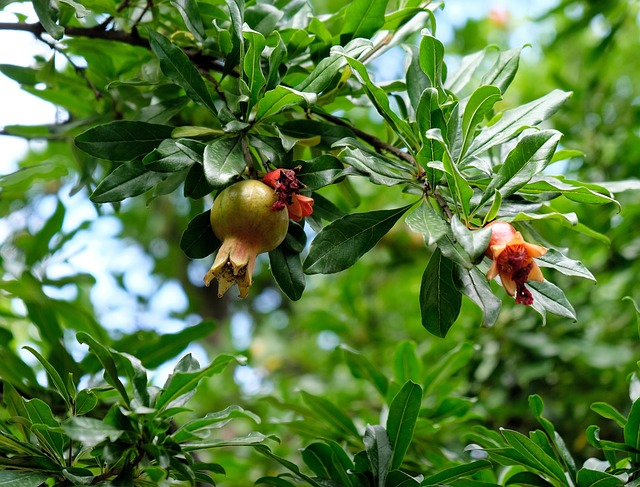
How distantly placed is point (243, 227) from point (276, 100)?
5.4 inches

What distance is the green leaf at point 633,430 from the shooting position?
74 cm

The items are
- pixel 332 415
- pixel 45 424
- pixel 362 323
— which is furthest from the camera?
pixel 362 323

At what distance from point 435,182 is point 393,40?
0.26 meters

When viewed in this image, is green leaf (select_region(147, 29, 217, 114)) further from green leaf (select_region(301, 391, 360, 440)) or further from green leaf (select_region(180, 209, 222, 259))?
green leaf (select_region(301, 391, 360, 440))

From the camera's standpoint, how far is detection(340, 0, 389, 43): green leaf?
0.79 metres

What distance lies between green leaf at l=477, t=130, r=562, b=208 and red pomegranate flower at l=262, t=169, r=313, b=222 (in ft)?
0.60

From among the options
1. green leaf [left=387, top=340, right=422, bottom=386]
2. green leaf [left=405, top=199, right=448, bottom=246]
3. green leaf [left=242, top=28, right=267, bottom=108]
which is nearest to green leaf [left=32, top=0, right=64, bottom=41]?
green leaf [left=242, top=28, right=267, bottom=108]

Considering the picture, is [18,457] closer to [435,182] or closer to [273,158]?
[273,158]

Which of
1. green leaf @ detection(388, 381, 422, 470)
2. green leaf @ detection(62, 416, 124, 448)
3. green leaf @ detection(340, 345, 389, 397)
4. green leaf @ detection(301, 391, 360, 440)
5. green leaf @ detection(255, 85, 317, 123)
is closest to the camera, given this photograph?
green leaf @ detection(62, 416, 124, 448)

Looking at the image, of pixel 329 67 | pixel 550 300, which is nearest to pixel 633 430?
pixel 550 300

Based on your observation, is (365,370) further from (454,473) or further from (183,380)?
(183,380)

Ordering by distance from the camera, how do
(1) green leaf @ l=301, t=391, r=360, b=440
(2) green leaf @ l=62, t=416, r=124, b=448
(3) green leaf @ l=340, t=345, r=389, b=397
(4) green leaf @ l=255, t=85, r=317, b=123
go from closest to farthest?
(2) green leaf @ l=62, t=416, r=124, b=448 → (4) green leaf @ l=255, t=85, r=317, b=123 → (1) green leaf @ l=301, t=391, r=360, b=440 → (3) green leaf @ l=340, t=345, r=389, b=397

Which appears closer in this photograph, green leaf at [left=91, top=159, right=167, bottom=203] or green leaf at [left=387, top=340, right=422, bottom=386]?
green leaf at [left=91, top=159, right=167, bottom=203]

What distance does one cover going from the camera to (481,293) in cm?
68
